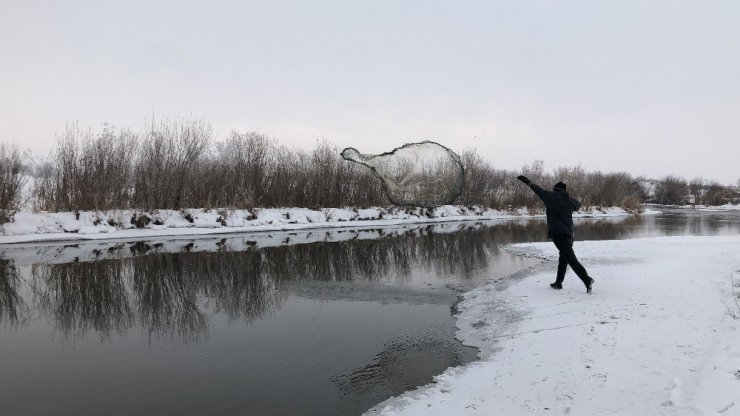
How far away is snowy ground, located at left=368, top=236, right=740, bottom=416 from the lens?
3.87m

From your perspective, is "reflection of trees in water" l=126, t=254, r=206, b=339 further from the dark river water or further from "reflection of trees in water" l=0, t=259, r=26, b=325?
"reflection of trees in water" l=0, t=259, r=26, b=325

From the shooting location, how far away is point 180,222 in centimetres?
2297

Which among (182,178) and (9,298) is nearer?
(9,298)

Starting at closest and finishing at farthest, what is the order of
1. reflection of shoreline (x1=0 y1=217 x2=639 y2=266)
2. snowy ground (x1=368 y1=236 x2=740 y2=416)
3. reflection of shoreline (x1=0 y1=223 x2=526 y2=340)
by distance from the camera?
snowy ground (x1=368 y1=236 x2=740 y2=416) → reflection of shoreline (x1=0 y1=223 x2=526 y2=340) → reflection of shoreline (x1=0 y1=217 x2=639 y2=266)

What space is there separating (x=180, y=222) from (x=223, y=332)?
18.2 metres

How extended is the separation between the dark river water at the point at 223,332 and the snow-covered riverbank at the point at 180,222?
6043 millimetres

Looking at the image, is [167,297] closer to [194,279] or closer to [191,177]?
[194,279]

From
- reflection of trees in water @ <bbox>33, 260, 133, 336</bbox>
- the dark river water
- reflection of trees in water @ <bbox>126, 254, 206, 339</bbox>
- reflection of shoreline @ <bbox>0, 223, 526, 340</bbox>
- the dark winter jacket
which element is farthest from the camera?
the dark winter jacket

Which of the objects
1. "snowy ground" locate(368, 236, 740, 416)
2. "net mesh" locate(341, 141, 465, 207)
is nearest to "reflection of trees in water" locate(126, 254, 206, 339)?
"snowy ground" locate(368, 236, 740, 416)

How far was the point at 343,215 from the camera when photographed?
3134 centimetres

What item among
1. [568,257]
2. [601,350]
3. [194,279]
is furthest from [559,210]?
[194,279]

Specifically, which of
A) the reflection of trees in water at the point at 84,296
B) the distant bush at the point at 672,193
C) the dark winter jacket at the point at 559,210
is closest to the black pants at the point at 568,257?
the dark winter jacket at the point at 559,210

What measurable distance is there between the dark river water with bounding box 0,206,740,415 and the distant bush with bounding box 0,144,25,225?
20.8ft

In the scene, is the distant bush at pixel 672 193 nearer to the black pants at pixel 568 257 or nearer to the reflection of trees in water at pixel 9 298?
the black pants at pixel 568 257
